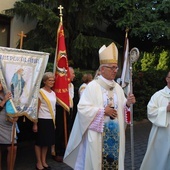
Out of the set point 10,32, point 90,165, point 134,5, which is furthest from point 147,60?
point 90,165

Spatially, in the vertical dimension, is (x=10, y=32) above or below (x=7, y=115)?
above

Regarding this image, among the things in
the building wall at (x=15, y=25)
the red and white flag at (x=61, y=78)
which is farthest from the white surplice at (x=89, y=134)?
the building wall at (x=15, y=25)

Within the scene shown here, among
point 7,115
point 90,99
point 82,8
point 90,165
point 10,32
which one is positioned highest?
point 82,8

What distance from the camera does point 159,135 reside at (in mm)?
5207

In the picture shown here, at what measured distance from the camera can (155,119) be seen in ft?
16.8

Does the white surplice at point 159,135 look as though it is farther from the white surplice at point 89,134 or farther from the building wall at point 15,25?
the building wall at point 15,25

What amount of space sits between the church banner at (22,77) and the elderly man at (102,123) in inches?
47.6

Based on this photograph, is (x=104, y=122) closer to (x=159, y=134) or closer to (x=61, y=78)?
(x=159, y=134)

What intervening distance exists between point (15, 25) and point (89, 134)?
7318 mm

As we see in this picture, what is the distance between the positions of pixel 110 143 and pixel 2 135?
182 cm

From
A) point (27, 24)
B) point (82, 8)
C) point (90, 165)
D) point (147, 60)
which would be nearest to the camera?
point (90, 165)

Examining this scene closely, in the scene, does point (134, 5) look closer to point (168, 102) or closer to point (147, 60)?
point (168, 102)

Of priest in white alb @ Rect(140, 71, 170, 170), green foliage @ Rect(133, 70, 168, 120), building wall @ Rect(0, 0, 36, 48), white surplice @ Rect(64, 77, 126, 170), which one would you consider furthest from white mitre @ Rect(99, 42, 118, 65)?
green foliage @ Rect(133, 70, 168, 120)

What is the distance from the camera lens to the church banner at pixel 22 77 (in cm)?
525
